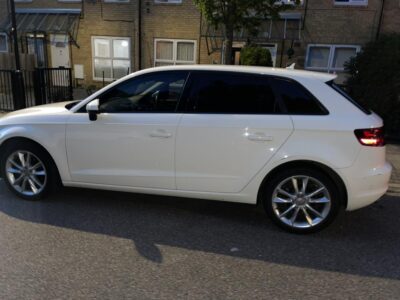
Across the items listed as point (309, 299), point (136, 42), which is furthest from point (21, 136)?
point (136, 42)

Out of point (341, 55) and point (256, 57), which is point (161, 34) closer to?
point (256, 57)

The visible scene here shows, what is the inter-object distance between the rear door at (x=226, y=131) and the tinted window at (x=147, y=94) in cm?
15

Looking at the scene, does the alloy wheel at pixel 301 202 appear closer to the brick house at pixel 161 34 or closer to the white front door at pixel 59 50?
the brick house at pixel 161 34

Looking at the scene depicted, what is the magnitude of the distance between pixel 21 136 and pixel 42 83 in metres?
5.79

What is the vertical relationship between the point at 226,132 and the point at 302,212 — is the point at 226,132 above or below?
above

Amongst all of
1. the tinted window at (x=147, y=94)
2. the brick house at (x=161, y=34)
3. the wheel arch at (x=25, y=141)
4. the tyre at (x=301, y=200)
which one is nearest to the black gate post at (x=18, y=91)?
the wheel arch at (x=25, y=141)

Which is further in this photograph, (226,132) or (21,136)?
(21,136)

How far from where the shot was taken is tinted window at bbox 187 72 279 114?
3.71 m

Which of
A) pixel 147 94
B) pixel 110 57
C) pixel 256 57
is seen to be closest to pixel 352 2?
pixel 256 57

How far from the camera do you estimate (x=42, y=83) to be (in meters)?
9.45

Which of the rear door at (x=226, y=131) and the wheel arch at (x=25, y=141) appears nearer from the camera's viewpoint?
the rear door at (x=226, y=131)

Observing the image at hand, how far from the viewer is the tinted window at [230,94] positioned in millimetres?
3709

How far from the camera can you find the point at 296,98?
3652mm

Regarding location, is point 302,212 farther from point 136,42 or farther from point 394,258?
point 136,42
